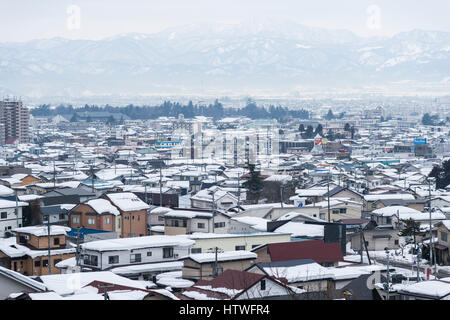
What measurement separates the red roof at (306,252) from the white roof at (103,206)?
2.04m

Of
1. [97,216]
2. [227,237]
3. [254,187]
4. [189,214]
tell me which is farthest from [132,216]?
[254,187]

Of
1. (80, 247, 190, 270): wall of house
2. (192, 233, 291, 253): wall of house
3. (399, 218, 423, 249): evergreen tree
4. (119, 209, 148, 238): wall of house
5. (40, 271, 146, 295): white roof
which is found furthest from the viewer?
(119, 209, 148, 238): wall of house

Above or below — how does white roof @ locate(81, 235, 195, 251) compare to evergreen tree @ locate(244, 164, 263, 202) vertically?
above

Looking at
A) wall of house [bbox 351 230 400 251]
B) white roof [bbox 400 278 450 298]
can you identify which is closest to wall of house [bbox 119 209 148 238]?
wall of house [bbox 351 230 400 251]

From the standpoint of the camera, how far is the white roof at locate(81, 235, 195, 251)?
4.38 meters

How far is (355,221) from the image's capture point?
6.26 metres

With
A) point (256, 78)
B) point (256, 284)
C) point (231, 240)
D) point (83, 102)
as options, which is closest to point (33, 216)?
point (231, 240)

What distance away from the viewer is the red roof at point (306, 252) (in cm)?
425

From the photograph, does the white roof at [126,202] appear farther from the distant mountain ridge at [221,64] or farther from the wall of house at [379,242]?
the distant mountain ridge at [221,64]

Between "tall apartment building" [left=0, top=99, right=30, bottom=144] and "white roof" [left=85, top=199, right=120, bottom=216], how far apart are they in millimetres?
16732

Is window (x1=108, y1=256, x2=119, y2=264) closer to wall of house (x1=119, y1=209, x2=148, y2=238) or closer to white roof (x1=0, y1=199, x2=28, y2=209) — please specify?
wall of house (x1=119, y1=209, x2=148, y2=238)

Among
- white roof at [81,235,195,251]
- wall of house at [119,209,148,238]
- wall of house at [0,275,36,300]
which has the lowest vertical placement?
wall of house at [119,209,148,238]

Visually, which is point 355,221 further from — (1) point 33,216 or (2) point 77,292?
(2) point 77,292

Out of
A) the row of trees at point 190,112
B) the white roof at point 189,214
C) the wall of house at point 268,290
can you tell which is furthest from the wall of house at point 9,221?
the row of trees at point 190,112
